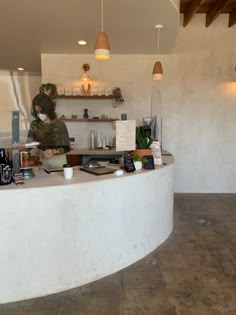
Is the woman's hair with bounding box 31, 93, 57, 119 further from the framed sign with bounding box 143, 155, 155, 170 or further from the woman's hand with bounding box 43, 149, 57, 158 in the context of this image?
the framed sign with bounding box 143, 155, 155, 170

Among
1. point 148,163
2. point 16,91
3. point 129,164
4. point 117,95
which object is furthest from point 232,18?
point 16,91

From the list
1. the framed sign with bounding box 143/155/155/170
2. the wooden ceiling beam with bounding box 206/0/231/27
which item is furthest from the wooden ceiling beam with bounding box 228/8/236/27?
the framed sign with bounding box 143/155/155/170

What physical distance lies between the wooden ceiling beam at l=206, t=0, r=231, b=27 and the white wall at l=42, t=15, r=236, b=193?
6.7 inches

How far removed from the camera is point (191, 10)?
4.41m

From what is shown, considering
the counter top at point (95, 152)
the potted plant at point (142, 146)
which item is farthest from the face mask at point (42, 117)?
the counter top at point (95, 152)

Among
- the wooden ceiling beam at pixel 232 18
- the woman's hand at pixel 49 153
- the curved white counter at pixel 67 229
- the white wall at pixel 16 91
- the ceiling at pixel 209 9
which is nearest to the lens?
the curved white counter at pixel 67 229

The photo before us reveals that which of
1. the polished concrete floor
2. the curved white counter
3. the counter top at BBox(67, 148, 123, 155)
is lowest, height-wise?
the polished concrete floor

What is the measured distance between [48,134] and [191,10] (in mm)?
3371

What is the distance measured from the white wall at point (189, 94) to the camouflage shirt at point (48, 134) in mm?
2360

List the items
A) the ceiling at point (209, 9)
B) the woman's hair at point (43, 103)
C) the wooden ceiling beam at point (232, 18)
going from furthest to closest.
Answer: the wooden ceiling beam at point (232, 18)
the ceiling at point (209, 9)
the woman's hair at point (43, 103)

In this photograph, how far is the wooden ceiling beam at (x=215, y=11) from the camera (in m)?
4.17

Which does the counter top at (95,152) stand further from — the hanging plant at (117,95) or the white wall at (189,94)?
the hanging plant at (117,95)

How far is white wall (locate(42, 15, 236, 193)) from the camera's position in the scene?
5.00 metres

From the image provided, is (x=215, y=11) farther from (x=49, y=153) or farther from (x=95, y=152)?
(x=49, y=153)
